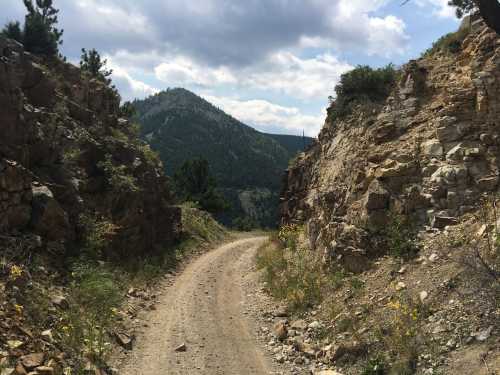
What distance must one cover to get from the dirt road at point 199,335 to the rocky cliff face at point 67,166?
3927mm

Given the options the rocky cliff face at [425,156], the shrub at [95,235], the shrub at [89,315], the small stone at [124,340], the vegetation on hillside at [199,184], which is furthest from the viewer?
the vegetation on hillside at [199,184]

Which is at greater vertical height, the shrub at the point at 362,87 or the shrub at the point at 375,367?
the shrub at the point at 362,87

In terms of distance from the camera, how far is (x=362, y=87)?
20.5 m

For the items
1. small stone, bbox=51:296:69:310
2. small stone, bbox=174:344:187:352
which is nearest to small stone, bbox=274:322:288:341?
small stone, bbox=174:344:187:352

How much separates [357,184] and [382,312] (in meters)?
5.92

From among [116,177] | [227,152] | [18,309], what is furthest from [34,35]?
[227,152]

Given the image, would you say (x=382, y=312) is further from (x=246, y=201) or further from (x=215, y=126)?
(x=215, y=126)

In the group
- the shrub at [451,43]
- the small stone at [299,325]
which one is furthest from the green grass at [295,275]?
the shrub at [451,43]

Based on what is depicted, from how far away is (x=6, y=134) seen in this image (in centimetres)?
1255

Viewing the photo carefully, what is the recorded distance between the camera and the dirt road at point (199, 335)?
29.3ft

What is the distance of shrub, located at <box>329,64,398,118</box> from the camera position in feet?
64.3

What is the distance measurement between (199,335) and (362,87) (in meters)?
15.1

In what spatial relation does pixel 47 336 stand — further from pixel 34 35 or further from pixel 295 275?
pixel 34 35

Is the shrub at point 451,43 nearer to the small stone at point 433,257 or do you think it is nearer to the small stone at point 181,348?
the small stone at point 433,257
